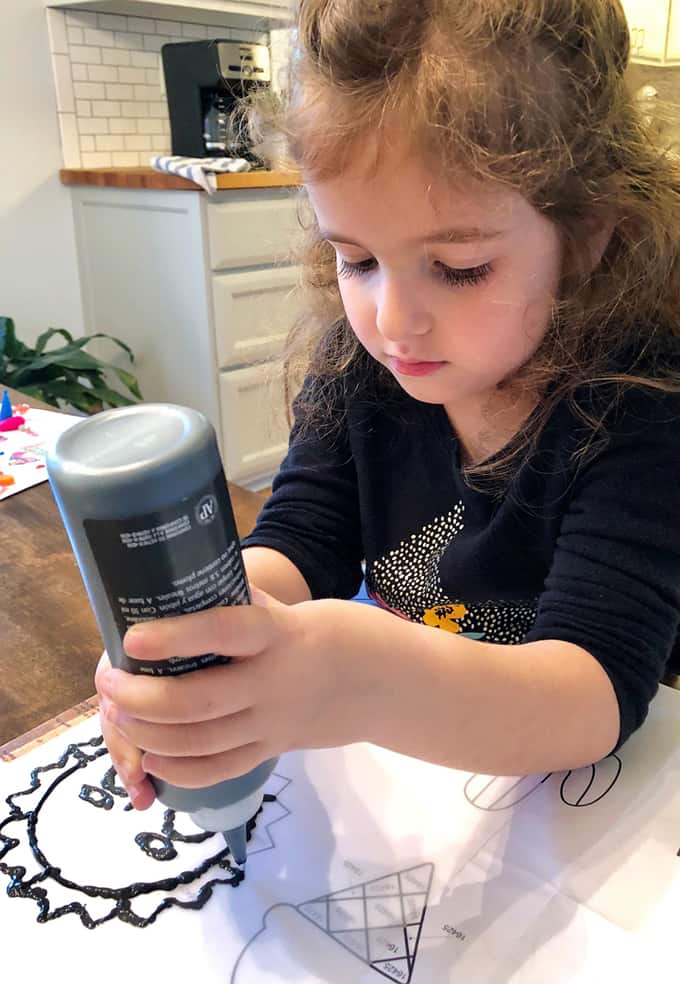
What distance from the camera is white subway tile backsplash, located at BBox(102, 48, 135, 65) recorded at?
2172 mm

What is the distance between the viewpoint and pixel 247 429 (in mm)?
2230

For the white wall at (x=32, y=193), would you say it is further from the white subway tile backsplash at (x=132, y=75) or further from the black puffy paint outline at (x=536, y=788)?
the black puffy paint outline at (x=536, y=788)

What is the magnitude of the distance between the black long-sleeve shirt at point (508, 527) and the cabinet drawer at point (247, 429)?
134cm

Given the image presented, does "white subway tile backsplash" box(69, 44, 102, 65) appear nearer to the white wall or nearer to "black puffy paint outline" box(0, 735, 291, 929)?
the white wall

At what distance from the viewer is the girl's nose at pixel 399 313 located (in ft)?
1.61

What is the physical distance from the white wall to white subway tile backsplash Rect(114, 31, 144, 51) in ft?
0.65

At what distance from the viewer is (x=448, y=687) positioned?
430 mm

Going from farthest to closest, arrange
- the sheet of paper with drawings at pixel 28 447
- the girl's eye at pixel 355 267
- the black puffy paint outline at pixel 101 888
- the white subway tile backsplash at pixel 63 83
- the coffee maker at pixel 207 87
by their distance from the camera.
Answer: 1. the white subway tile backsplash at pixel 63 83
2. the coffee maker at pixel 207 87
3. the sheet of paper with drawings at pixel 28 447
4. the girl's eye at pixel 355 267
5. the black puffy paint outline at pixel 101 888

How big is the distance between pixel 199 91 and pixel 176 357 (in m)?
0.64

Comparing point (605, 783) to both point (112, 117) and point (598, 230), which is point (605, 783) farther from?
point (112, 117)

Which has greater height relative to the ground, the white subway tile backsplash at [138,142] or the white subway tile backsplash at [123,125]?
the white subway tile backsplash at [123,125]

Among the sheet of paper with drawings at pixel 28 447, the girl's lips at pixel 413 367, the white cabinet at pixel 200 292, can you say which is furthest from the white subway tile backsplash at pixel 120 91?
the girl's lips at pixel 413 367

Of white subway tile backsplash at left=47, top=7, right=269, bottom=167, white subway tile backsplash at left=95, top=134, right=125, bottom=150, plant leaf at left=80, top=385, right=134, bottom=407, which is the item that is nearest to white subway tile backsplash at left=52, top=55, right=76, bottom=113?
white subway tile backsplash at left=47, top=7, right=269, bottom=167

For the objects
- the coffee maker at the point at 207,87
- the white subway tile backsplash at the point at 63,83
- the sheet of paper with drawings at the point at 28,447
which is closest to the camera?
the sheet of paper with drawings at the point at 28,447
